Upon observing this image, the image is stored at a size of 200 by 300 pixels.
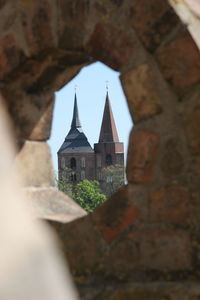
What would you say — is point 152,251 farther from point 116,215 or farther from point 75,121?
point 75,121

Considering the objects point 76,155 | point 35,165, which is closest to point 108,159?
point 76,155

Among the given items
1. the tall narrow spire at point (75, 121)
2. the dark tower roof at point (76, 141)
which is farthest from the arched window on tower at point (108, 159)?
the tall narrow spire at point (75, 121)

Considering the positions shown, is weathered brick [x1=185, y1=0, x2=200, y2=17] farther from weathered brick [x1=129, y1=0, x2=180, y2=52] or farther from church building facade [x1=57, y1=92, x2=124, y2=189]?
church building facade [x1=57, y1=92, x2=124, y2=189]

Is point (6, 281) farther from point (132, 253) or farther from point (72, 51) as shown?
point (72, 51)

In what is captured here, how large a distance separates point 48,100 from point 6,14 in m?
0.41

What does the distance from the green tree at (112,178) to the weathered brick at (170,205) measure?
51.1 metres

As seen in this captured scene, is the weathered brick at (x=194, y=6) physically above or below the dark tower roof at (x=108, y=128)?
below

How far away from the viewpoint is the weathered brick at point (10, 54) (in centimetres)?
193

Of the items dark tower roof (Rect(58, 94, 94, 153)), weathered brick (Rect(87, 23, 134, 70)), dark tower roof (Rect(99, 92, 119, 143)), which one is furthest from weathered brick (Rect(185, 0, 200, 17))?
dark tower roof (Rect(58, 94, 94, 153))

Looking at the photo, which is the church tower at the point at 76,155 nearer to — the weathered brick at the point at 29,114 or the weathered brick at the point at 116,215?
the weathered brick at the point at 29,114

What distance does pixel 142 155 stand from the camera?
5.64 feet

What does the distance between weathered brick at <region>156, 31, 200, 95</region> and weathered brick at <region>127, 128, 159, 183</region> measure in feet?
0.63

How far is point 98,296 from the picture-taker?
1.74 m

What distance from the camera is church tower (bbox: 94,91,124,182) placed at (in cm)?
5984
